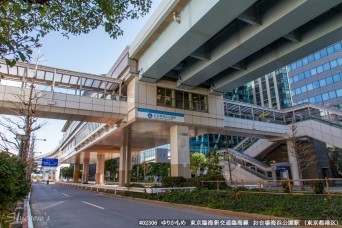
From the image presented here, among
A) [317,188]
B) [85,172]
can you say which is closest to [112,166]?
[85,172]

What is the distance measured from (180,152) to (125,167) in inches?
452

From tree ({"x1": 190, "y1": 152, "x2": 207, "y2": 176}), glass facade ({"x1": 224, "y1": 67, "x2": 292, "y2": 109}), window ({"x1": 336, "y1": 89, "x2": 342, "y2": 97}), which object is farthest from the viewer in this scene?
glass facade ({"x1": 224, "y1": 67, "x2": 292, "y2": 109})

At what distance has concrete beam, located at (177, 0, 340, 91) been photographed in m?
12.4

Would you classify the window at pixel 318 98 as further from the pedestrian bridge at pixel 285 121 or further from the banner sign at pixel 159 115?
the banner sign at pixel 159 115

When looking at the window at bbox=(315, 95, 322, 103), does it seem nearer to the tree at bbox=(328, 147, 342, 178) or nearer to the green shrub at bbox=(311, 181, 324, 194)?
the tree at bbox=(328, 147, 342, 178)

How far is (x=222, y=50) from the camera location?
17406 mm

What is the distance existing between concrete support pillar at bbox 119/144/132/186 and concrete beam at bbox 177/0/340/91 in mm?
16458

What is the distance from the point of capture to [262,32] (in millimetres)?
14383

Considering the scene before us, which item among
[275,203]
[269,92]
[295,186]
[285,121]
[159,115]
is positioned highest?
[269,92]

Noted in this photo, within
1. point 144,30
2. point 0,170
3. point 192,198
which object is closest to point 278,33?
point 144,30

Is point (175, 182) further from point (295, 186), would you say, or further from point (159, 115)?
point (295, 186)

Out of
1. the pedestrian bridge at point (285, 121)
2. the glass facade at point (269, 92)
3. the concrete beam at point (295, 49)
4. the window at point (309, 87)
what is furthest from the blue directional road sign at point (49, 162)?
the window at point (309, 87)

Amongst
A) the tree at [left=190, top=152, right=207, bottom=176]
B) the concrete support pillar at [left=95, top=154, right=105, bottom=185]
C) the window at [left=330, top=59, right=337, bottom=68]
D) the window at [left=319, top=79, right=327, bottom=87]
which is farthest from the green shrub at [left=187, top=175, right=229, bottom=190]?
the window at [left=330, top=59, right=337, bottom=68]

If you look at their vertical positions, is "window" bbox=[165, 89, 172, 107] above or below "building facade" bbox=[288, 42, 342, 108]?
below
